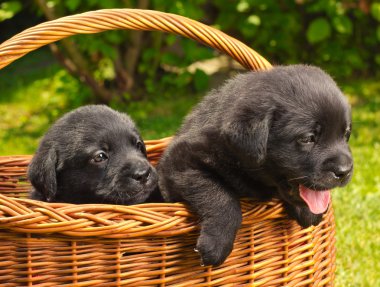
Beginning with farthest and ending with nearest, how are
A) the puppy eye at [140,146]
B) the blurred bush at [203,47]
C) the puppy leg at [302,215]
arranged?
the blurred bush at [203,47] < the puppy eye at [140,146] < the puppy leg at [302,215]

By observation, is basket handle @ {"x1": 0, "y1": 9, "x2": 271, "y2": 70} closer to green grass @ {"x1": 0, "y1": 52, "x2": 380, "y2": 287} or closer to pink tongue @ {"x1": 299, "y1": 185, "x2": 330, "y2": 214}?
pink tongue @ {"x1": 299, "y1": 185, "x2": 330, "y2": 214}

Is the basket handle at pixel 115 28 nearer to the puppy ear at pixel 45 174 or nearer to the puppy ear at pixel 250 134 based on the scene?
the puppy ear at pixel 45 174

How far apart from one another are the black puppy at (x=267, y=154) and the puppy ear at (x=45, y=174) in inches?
25.9

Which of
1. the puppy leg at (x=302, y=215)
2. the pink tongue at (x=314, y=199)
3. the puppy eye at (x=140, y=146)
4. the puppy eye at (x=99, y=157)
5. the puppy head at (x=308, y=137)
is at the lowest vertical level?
the puppy eye at (x=140, y=146)

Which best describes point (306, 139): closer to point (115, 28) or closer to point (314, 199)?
point (314, 199)

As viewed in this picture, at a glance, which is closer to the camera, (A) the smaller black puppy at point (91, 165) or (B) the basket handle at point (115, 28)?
(B) the basket handle at point (115, 28)

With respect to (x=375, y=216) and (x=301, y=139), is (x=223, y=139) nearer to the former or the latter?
(x=301, y=139)

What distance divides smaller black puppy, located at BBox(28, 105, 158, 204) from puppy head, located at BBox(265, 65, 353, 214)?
77cm

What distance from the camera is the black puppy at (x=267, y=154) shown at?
100.0 inches

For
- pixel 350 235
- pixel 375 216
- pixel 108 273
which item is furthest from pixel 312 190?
pixel 375 216

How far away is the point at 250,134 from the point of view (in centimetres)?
250

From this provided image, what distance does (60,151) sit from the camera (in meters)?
3.20

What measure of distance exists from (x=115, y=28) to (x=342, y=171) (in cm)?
130

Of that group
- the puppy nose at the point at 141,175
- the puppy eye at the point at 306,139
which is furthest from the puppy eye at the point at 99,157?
the puppy eye at the point at 306,139
